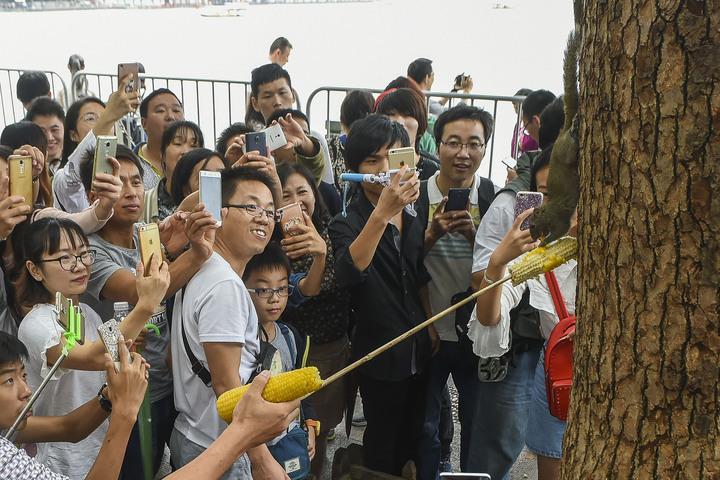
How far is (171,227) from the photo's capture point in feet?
8.95

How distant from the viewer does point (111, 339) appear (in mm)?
1897

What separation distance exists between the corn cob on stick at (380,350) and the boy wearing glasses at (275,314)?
0.77 m

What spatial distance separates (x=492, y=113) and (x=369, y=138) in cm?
241

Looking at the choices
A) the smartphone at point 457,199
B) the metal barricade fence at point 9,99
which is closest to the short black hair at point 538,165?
the smartphone at point 457,199

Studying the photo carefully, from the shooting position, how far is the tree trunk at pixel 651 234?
0.99 metres

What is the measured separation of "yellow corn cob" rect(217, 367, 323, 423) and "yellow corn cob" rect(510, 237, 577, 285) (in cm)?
49

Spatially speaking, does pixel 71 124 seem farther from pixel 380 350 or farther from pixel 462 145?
pixel 380 350

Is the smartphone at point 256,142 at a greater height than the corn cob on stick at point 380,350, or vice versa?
the smartphone at point 256,142

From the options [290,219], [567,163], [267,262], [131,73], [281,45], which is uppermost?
[281,45]

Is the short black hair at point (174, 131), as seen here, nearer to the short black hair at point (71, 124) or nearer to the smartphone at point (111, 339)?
the short black hair at point (71, 124)

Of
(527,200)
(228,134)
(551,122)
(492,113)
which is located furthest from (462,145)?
(492,113)

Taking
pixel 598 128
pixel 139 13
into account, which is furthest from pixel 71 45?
pixel 598 128

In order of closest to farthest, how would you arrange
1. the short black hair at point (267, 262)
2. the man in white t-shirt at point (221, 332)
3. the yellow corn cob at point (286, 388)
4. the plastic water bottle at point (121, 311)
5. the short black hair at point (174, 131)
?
1. the yellow corn cob at point (286, 388)
2. the man in white t-shirt at point (221, 332)
3. the plastic water bottle at point (121, 311)
4. the short black hair at point (267, 262)
5. the short black hair at point (174, 131)

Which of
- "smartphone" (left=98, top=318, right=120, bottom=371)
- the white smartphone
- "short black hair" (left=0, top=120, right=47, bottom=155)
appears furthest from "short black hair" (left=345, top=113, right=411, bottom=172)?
"short black hair" (left=0, top=120, right=47, bottom=155)
